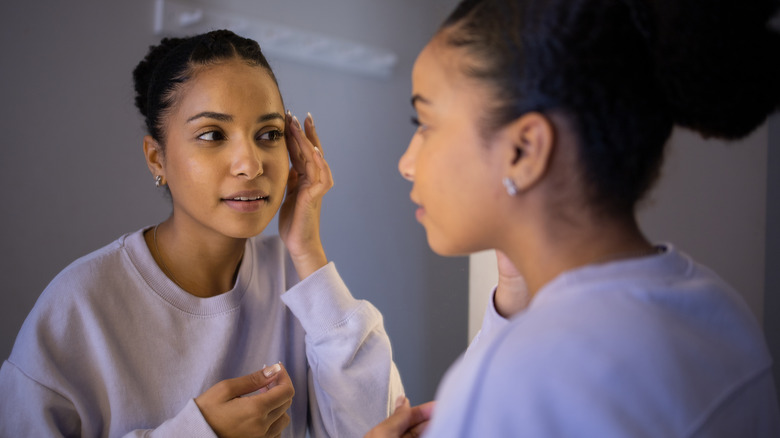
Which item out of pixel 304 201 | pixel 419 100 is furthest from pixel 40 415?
pixel 419 100

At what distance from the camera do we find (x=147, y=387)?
946 mm

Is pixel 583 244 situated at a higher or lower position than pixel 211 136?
lower

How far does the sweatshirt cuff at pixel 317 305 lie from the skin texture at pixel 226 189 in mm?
56

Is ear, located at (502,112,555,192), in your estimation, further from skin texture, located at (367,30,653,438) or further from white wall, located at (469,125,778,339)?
white wall, located at (469,125,778,339)

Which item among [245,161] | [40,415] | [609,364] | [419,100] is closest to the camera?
[609,364]

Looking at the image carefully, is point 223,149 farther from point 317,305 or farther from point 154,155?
point 317,305

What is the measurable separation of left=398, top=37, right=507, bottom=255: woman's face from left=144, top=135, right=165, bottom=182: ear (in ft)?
1.87

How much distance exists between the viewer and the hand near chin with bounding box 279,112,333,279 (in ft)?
3.62

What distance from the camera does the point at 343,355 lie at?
1019 mm

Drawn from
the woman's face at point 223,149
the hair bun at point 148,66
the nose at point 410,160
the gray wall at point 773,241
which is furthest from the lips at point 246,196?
the gray wall at point 773,241

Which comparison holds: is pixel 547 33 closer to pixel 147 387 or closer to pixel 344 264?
pixel 147 387

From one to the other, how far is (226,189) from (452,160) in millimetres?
496

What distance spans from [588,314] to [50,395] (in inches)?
29.9

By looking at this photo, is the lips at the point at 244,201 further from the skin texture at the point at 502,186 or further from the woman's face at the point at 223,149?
the skin texture at the point at 502,186
